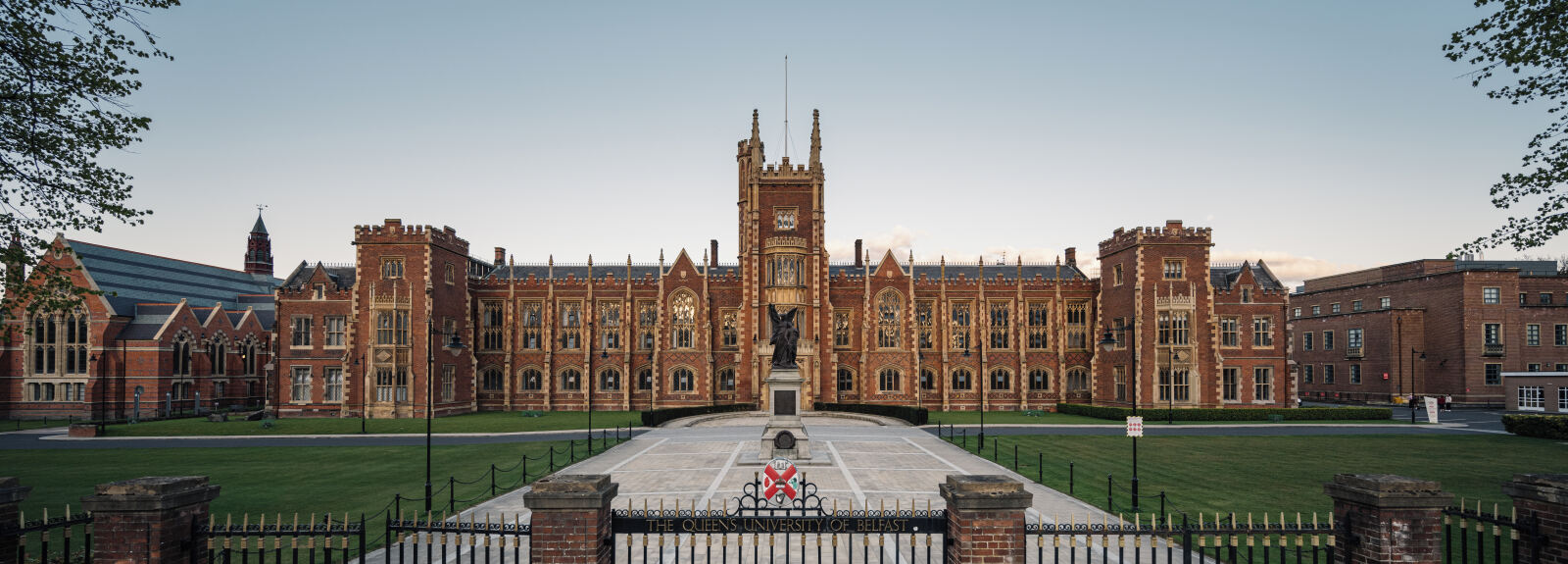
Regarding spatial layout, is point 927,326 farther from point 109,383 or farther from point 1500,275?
point 109,383

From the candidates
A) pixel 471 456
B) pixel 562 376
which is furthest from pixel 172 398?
pixel 471 456

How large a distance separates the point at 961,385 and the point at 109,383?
58.7 metres

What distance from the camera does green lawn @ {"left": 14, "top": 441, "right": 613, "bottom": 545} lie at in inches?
723

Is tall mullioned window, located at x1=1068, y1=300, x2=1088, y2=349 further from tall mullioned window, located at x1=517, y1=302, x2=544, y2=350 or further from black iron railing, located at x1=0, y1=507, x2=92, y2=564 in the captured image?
black iron railing, located at x1=0, y1=507, x2=92, y2=564

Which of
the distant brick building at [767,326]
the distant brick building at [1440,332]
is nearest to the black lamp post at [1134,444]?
the distant brick building at [767,326]

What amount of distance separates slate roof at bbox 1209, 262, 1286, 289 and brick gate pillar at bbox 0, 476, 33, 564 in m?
59.6

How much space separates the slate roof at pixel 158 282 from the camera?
56.7 metres

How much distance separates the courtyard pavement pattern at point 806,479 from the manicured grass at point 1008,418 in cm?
746

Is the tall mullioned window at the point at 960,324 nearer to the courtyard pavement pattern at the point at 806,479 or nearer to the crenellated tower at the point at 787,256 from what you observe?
the crenellated tower at the point at 787,256

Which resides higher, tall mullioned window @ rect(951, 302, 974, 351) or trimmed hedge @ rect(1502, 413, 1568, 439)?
tall mullioned window @ rect(951, 302, 974, 351)

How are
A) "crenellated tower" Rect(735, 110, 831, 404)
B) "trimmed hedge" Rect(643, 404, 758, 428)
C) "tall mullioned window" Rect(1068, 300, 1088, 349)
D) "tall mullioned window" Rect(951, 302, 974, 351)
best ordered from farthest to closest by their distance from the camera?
"tall mullioned window" Rect(1068, 300, 1088, 349), "tall mullioned window" Rect(951, 302, 974, 351), "crenellated tower" Rect(735, 110, 831, 404), "trimmed hedge" Rect(643, 404, 758, 428)

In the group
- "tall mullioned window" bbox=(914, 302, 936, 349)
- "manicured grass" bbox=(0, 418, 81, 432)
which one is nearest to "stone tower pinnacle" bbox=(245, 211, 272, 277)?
"manicured grass" bbox=(0, 418, 81, 432)

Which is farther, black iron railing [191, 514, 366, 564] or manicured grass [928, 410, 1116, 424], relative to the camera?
manicured grass [928, 410, 1116, 424]

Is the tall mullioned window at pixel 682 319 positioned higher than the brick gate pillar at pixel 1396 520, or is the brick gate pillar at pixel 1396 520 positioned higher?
the tall mullioned window at pixel 682 319
